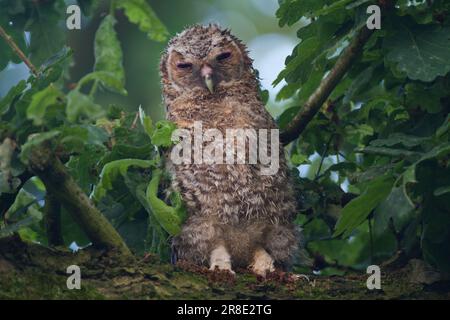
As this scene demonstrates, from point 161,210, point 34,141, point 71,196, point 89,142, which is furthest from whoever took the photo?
point 161,210

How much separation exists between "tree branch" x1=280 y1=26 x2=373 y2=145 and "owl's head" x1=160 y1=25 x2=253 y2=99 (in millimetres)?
651

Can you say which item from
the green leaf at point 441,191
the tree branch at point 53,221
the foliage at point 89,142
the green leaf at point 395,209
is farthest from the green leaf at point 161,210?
the green leaf at point 441,191

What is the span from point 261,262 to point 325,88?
1028mm

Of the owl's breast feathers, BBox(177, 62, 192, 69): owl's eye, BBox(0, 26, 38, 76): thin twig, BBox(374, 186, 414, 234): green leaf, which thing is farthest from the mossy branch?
BBox(177, 62, 192, 69): owl's eye

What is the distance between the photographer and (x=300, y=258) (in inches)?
208

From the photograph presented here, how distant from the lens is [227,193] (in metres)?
4.91

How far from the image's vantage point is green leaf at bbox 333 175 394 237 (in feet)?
12.3

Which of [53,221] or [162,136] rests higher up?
[162,136]

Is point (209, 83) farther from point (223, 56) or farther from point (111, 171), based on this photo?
point (111, 171)

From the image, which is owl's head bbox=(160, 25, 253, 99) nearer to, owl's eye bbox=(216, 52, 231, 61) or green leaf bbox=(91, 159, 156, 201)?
owl's eye bbox=(216, 52, 231, 61)

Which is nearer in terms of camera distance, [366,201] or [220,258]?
[366,201]

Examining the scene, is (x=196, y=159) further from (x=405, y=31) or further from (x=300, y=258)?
(x=405, y=31)

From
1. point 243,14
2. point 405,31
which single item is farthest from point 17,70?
point 405,31

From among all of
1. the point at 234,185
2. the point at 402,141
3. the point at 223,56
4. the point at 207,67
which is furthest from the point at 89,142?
the point at 223,56
